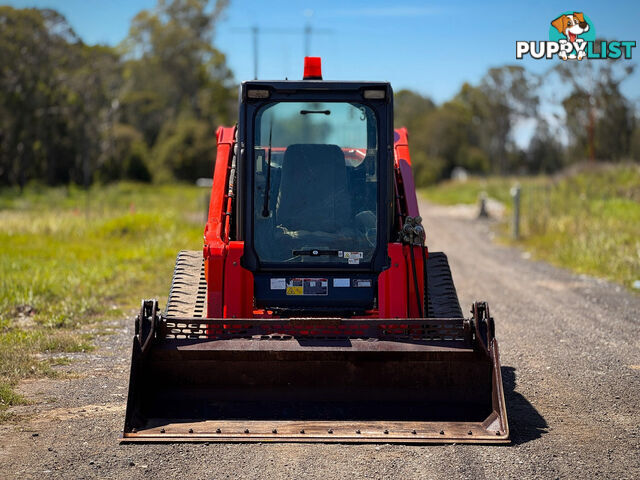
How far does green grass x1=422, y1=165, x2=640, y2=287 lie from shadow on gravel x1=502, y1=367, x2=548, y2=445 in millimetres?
7217

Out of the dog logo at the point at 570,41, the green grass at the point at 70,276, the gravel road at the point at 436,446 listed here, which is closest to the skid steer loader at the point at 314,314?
the gravel road at the point at 436,446

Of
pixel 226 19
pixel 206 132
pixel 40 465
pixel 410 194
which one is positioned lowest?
pixel 40 465

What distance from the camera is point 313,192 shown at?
6.86 meters

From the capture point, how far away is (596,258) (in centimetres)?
1583

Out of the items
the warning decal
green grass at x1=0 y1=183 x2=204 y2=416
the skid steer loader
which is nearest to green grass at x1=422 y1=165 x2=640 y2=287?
green grass at x1=0 y1=183 x2=204 y2=416

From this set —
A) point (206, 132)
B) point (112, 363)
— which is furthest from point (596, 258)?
point (206, 132)

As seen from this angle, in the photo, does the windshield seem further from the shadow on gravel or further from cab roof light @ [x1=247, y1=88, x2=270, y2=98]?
the shadow on gravel

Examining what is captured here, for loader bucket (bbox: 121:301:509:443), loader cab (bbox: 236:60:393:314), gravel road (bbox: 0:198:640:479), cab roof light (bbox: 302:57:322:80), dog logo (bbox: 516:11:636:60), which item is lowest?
gravel road (bbox: 0:198:640:479)

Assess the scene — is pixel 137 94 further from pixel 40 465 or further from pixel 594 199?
pixel 40 465

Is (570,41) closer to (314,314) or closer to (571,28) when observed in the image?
(571,28)

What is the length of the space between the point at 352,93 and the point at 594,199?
1901 cm

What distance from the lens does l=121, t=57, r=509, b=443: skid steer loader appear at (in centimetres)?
616

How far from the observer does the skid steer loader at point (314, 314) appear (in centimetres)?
616

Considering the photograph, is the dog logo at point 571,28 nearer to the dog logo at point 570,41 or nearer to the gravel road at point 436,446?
the dog logo at point 570,41
